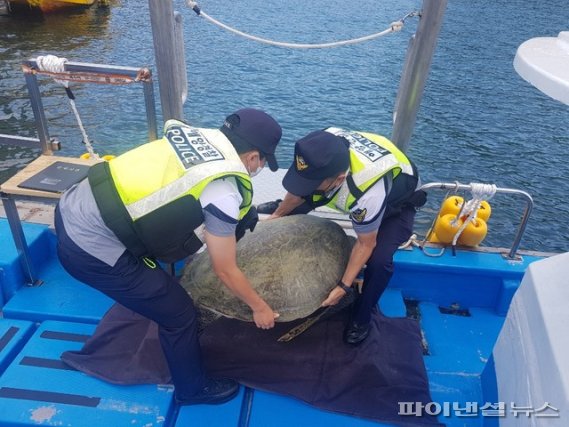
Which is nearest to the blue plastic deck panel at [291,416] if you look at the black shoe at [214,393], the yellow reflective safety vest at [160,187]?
the black shoe at [214,393]

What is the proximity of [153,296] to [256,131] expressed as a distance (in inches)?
40.5

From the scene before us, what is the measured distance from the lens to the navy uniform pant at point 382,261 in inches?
118

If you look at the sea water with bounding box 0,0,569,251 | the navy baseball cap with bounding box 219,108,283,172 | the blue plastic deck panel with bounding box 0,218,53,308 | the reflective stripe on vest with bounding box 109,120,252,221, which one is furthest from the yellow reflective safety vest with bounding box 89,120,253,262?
the sea water with bounding box 0,0,569,251

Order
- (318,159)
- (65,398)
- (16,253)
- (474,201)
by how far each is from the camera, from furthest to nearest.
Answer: (474,201), (16,253), (65,398), (318,159)

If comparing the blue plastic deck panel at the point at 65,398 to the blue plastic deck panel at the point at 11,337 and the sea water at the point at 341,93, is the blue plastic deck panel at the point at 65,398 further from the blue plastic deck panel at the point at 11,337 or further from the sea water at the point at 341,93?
the sea water at the point at 341,93

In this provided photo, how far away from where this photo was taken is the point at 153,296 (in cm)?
240

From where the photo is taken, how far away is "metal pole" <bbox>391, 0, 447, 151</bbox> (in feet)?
10.7

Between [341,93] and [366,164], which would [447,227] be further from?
[341,93]

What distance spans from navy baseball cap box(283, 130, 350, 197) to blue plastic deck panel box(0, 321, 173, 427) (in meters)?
1.52

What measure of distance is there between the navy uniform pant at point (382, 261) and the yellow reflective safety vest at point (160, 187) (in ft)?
3.73

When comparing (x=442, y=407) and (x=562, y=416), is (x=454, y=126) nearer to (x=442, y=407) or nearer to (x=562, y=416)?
(x=442, y=407)

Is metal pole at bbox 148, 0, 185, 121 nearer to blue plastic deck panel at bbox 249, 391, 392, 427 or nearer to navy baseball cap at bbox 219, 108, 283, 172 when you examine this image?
navy baseball cap at bbox 219, 108, 283, 172

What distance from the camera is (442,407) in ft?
9.42

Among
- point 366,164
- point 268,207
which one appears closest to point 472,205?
point 366,164
